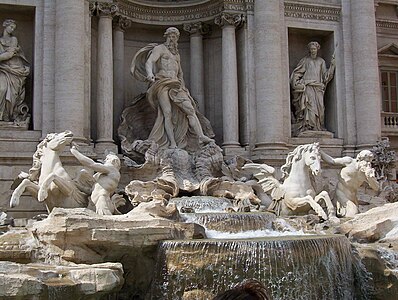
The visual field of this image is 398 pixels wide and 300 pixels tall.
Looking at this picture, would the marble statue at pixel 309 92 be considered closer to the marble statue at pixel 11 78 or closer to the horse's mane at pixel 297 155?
the horse's mane at pixel 297 155

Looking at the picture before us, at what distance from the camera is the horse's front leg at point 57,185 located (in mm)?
11914

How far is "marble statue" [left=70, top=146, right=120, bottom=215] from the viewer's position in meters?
12.2

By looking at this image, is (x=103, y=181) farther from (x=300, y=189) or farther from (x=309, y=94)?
(x=309, y=94)

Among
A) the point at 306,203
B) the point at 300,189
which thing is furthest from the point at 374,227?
the point at 300,189

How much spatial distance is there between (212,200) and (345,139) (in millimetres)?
6146

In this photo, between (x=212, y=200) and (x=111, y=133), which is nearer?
(x=212, y=200)

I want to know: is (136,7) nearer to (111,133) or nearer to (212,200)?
(111,133)

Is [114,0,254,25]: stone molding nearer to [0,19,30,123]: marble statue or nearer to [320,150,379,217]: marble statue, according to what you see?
[0,19,30,123]: marble statue

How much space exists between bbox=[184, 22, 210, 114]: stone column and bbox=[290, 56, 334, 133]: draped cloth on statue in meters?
2.77

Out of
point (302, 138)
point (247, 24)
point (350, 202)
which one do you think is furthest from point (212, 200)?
point (247, 24)

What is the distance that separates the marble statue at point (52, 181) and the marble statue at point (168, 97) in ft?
12.2

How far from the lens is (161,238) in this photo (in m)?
10.2

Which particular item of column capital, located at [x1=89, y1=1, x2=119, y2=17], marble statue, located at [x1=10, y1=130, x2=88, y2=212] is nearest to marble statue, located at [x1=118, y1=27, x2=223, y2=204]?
column capital, located at [x1=89, y1=1, x2=119, y2=17]

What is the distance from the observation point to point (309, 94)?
59.2 feet
